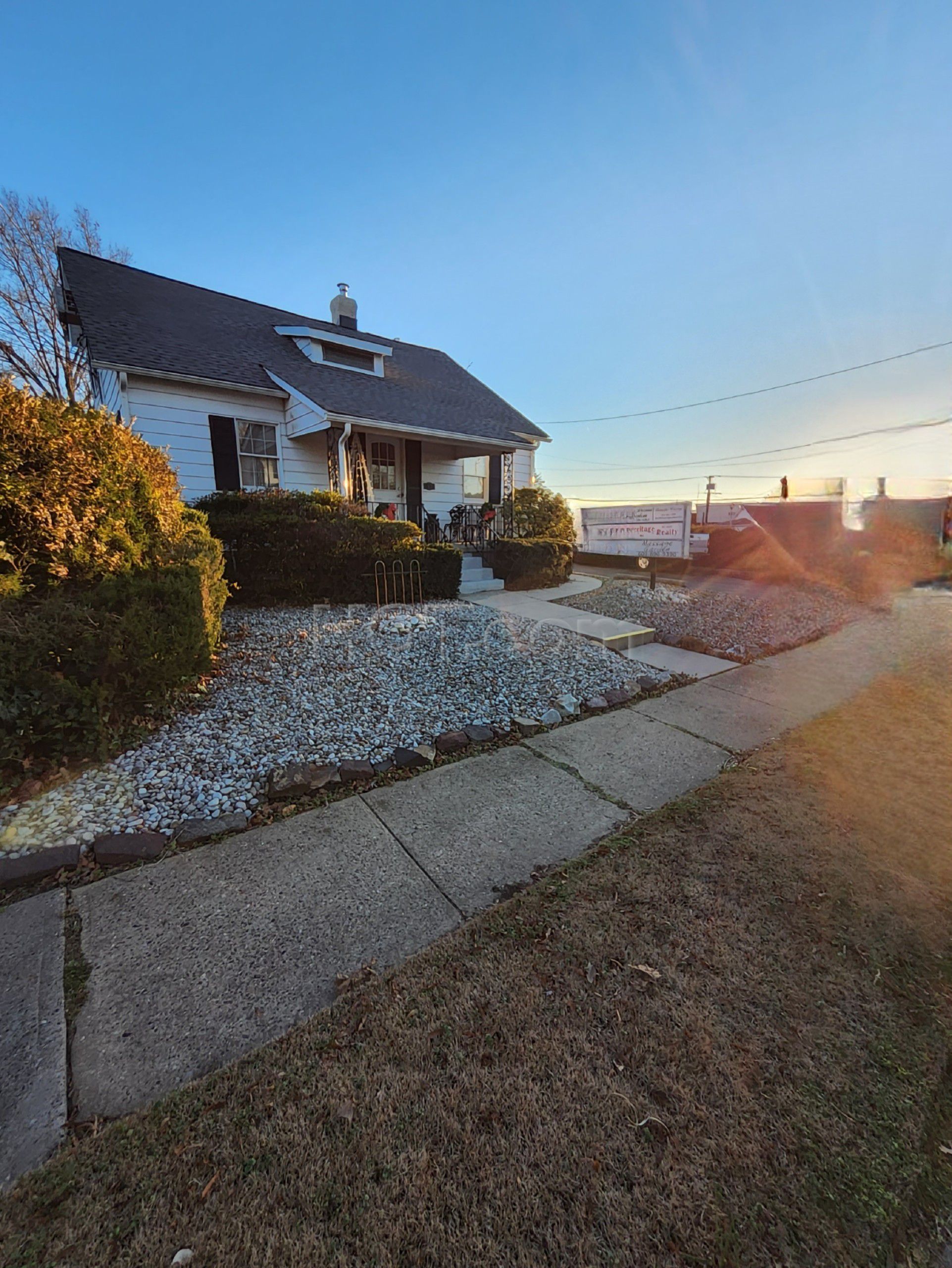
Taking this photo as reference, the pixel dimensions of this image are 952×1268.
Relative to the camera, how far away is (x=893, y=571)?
12594mm

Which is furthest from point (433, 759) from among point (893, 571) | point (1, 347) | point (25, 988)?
point (1, 347)

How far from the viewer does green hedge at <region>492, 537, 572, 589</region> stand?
942 cm

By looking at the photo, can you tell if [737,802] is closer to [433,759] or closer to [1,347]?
[433,759]

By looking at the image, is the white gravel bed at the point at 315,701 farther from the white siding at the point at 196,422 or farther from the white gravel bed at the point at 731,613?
the white siding at the point at 196,422

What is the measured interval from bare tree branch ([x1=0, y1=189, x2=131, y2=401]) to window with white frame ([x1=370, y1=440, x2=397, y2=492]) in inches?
379

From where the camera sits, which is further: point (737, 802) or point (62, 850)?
point (737, 802)

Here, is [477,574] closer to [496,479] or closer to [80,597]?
[496,479]

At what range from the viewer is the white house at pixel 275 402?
8977mm

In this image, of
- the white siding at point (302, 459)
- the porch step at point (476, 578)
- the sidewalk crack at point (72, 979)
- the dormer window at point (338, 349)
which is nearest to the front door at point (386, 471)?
→ the white siding at point (302, 459)

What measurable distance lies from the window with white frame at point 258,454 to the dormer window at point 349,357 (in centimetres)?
280

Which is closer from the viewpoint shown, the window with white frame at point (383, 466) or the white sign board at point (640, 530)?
the white sign board at point (640, 530)

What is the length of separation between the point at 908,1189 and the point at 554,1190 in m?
0.92

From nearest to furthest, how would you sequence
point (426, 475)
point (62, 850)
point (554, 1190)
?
1. point (554, 1190)
2. point (62, 850)
3. point (426, 475)

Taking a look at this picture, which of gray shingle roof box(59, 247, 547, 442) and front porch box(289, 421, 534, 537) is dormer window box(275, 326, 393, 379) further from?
front porch box(289, 421, 534, 537)
